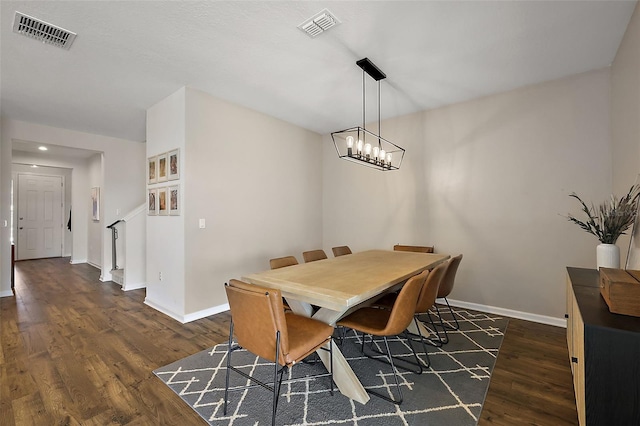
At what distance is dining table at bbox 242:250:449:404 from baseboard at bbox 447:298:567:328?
1477 millimetres

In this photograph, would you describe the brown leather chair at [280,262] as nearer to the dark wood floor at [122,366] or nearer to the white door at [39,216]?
the dark wood floor at [122,366]

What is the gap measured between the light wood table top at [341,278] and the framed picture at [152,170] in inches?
96.0

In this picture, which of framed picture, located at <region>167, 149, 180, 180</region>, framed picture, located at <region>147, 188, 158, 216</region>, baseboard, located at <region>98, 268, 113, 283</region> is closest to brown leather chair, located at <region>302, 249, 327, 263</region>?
framed picture, located at <region>167, 149, 180, 180</region>

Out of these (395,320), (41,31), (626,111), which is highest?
(41,31)

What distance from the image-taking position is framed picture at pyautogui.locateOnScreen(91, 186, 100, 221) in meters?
6.14

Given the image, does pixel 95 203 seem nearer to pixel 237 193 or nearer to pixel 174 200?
pixel 174 200

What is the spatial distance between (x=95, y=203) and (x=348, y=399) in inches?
277

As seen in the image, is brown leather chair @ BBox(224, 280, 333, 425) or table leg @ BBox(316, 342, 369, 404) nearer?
brown leather chair @ BBox(224, 280, 333, 425)

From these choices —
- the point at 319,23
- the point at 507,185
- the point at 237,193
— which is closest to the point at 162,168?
the point at 237,193

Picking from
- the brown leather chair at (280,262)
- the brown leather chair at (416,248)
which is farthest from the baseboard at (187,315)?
the brown leather chair at (416,248)

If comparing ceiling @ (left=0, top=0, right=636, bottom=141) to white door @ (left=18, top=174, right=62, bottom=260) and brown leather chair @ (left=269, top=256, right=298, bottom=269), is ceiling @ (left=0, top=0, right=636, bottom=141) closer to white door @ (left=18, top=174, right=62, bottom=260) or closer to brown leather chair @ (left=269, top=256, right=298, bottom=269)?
brown leather chair @ (left=269, top=256, right=298, bottom=269)

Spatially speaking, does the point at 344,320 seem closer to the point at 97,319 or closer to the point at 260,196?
Result: the point at 260,196

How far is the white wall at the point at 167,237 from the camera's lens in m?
3.29

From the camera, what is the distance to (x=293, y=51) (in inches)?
99.7
